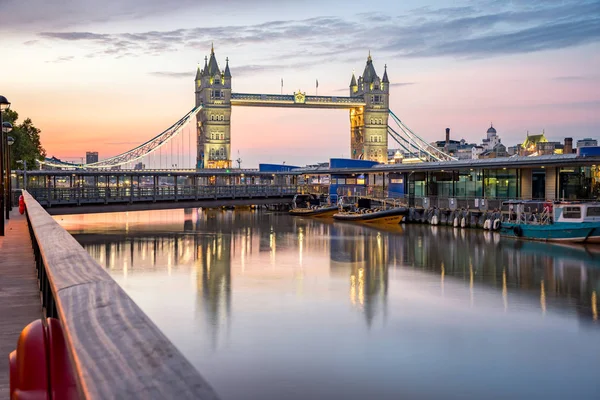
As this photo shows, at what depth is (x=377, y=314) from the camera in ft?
66.4

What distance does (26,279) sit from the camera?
30.8 feet

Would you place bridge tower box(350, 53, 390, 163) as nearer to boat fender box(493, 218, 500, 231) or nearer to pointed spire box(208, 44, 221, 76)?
pointed spire box(208, 44, 221, 76)

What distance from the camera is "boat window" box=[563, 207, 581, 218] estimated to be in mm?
37875

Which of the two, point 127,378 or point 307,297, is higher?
point 127,378

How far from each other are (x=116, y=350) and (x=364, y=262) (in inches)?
1166

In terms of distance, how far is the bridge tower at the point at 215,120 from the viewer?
135500 millimetres

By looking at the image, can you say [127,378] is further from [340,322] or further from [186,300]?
[186,300]

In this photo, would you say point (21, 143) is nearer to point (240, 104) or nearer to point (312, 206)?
point (312, 206)

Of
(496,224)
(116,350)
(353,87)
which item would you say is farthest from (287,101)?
(116,350)

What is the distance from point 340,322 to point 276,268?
11.2 m

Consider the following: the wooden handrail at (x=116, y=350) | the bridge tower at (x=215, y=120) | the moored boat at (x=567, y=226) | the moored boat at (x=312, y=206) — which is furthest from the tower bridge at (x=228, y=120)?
the wooden handrail at (x=116, y=350)

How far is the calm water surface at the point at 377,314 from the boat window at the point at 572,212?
2.95 m

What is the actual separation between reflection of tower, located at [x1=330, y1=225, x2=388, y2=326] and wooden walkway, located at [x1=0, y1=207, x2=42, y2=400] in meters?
10.0

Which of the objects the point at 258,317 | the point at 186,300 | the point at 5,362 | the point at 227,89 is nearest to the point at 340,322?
the point at 258,317
